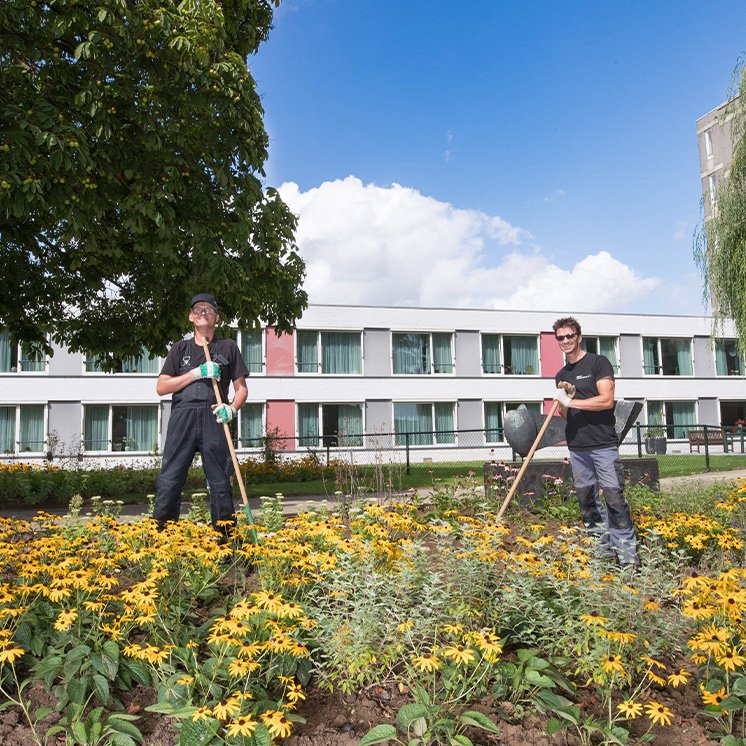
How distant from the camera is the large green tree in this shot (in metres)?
7.49

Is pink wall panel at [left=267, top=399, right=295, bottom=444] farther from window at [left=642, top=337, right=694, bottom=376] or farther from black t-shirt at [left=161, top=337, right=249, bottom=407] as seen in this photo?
black t-shirt at [left=161, top=337, right=249, bottom=407]

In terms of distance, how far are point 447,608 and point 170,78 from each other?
7561 millimetres

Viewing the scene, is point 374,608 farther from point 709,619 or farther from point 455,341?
point 455,341

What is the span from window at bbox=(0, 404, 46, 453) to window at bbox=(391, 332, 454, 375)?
14.6 m

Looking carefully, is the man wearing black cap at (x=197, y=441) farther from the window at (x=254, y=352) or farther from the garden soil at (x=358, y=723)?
the window at (x=254, y=352)

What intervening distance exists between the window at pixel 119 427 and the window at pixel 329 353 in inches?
255

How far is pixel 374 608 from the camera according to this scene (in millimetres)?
2928

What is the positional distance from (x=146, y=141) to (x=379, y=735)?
7506 millimetres

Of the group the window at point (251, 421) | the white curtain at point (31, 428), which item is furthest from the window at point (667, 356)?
the white curtain at point (31, 428)

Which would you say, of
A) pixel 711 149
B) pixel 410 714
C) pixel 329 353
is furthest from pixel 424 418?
pixel 410 714

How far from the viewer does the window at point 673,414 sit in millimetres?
32281

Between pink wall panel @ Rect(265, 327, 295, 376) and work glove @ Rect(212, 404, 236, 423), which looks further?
pink wall panel @ Rect(265, 327, 295, 376)

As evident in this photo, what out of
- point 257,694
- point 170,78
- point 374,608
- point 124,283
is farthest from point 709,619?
point 124,283

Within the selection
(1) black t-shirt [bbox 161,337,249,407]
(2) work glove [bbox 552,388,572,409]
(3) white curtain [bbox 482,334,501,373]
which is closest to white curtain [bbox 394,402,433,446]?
(3) white curtain [bbox 482,334,501,373]
